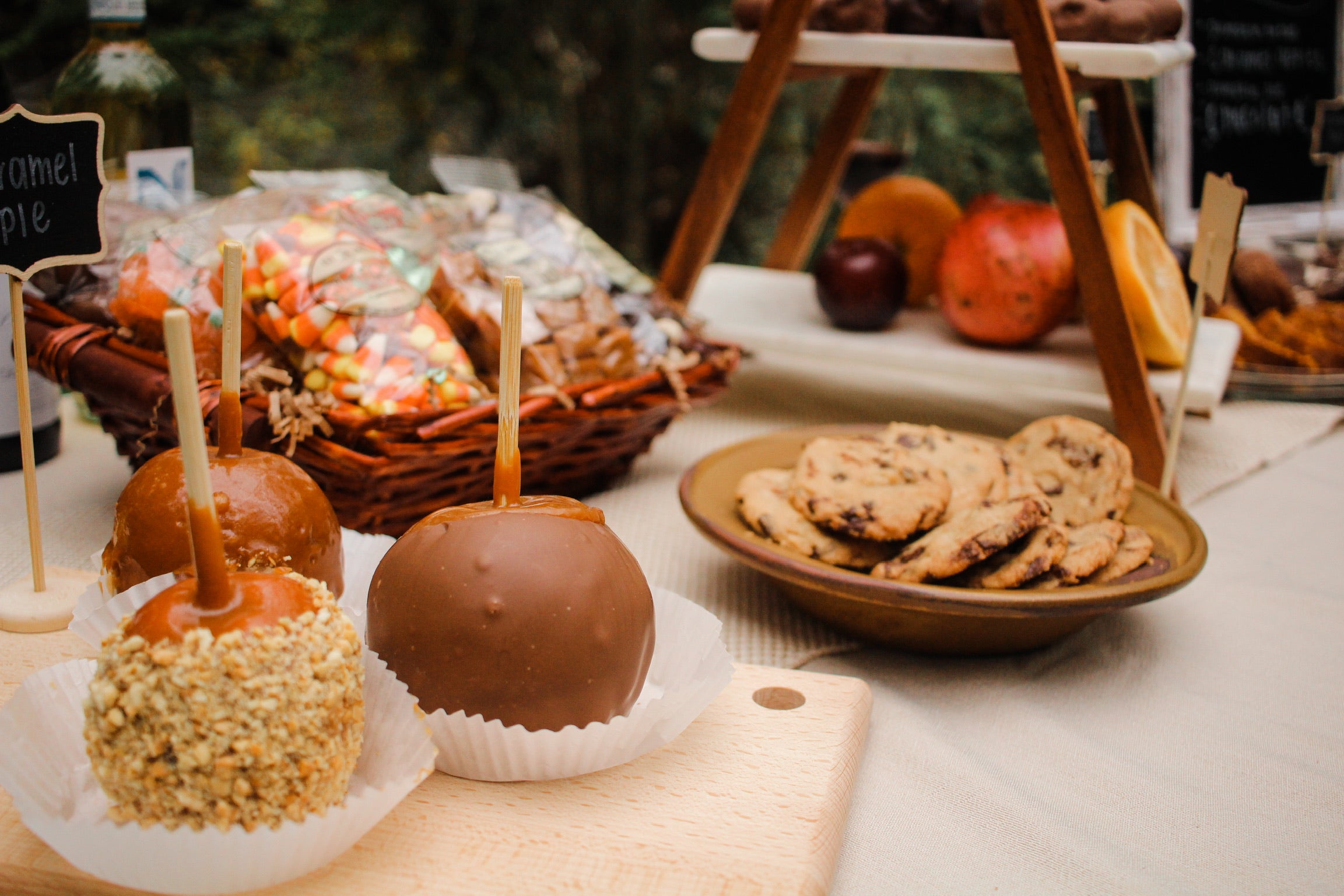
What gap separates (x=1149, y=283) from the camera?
49.0 inches

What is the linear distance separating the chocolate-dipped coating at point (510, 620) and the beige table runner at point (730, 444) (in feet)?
0.95

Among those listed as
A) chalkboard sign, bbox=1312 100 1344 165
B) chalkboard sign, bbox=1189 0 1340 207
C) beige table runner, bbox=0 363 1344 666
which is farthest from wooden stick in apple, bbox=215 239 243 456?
chalkboard sign, bbox=1189 0 1340 207

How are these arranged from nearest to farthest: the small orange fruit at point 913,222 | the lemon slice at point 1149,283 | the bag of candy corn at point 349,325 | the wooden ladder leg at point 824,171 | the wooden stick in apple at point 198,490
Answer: the wooden stick in apple at point 198,490 < the bag of candy corn at point 349,325 < the lemon slice at point 1149,283 < the small orange fruit at point 913,222 < the wooden ladder leg at point 824,171

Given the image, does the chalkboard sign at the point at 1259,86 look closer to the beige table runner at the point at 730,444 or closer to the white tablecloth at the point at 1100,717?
the beige table runner at the point at 730,444

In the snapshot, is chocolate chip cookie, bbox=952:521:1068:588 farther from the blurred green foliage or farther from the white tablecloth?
the blurred green foliage

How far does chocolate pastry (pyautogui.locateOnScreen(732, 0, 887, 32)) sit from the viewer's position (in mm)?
1291

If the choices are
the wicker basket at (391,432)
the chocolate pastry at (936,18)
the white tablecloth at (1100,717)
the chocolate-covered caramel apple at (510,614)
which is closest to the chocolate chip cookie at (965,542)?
the white tablecloth at (1100,717)

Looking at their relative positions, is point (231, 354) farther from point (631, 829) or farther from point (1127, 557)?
point (1127, 557)

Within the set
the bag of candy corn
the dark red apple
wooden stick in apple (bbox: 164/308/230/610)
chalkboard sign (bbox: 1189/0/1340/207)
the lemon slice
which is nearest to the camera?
wooden stick in apple (bbox: 164/308/230/610)

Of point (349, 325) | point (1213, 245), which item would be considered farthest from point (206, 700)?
point (1213, 245)

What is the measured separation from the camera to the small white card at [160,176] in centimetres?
126

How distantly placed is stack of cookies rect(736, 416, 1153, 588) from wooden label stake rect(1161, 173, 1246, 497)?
0.14 m

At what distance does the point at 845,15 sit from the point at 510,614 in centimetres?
100

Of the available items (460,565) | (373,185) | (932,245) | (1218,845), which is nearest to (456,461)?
(460,565)
